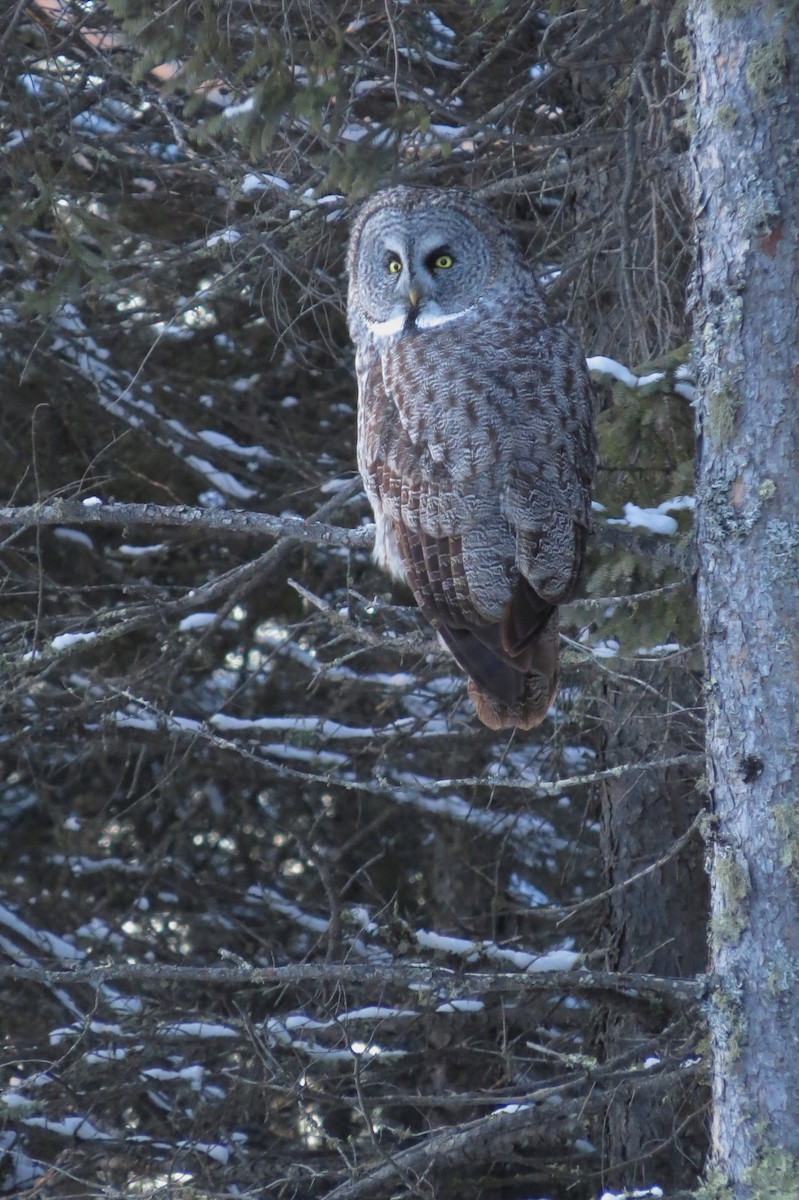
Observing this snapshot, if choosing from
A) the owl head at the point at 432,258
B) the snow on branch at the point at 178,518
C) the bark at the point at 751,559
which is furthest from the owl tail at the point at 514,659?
the owl head at the point at 432,258

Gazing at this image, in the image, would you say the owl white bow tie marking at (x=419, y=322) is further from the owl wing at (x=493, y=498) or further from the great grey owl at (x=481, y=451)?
the owl wing at (x=493, y=498)

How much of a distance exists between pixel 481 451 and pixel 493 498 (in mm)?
141

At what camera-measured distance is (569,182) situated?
4.65 metres

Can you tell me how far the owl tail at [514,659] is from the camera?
3.42 metres

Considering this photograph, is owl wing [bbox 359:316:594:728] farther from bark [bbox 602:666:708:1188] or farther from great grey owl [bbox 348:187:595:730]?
bark [bbox 602:666:708:1188]

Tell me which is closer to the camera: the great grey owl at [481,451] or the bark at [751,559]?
the bark at [751,559]

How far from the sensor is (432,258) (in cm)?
420

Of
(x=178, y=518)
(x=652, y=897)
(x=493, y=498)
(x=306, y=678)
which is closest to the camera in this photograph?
(x=178, y=518)

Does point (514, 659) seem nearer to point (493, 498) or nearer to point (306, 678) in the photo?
point (493, 498)

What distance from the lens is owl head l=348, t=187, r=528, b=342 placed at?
408 centimetres

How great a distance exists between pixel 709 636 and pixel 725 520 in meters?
0.22

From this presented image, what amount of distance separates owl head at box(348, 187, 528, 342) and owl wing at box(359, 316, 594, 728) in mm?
317

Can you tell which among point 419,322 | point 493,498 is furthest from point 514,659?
point 419,322

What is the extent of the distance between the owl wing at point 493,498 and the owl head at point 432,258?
1.04 feet
